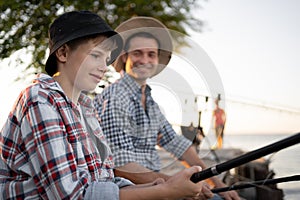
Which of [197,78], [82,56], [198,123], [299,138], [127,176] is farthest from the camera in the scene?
[127,176]

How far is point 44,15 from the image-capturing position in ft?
16.2

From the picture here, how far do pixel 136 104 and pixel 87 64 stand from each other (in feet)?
2.27

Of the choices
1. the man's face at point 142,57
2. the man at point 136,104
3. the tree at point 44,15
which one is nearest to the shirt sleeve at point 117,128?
the man at point 136,104

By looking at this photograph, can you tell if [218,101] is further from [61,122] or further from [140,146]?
[61,122]

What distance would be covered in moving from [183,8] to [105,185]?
15.2ft

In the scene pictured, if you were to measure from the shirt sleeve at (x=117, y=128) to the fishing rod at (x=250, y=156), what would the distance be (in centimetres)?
79

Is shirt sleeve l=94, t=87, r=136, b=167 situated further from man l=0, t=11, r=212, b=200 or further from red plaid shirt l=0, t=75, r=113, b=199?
red plaid shirt l=0, t=75, r=113, b=199

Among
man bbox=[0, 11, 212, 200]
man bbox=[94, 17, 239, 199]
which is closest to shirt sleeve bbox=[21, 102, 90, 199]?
man bbox=[0, 11, 212, 200]

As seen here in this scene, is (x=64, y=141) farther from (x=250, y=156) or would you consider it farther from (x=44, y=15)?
(x=44, y=15)

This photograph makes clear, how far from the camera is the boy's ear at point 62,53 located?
1.63 meters

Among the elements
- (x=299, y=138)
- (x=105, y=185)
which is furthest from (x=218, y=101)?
(x=299, y=138)

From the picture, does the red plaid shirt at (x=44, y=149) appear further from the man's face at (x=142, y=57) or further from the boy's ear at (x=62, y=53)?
the man's face at (x=142, y=57)

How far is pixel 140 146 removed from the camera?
2275 millimetres

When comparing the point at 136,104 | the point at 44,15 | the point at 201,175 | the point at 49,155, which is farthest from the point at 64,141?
the point at 44,15
